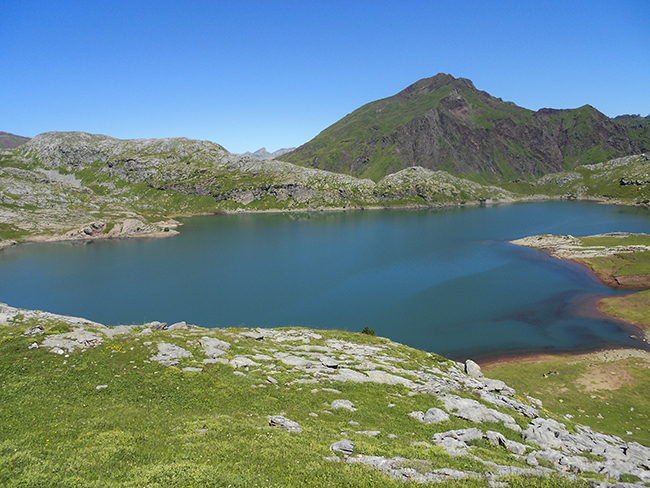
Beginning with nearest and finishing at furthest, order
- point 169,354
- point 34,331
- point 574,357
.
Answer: point 34,331 < point 169,354 < point 574,357

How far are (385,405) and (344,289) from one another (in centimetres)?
6297

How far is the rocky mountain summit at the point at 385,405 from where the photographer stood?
17.5 m

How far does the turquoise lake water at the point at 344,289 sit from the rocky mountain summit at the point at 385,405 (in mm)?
28322

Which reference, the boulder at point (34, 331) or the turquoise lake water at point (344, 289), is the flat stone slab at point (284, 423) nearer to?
the boulder at point (34, 331)

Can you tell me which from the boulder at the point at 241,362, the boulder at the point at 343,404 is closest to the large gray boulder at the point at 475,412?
the boulder at the point at 343,404

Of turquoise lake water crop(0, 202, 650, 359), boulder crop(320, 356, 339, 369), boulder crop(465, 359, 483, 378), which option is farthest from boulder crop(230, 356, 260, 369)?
turquoise lake water crop(0, 202, 650, 359)

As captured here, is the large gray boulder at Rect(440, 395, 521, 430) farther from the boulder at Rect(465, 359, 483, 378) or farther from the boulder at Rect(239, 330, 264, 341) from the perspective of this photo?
the boulder at Rect(239, 330, 264, 341)

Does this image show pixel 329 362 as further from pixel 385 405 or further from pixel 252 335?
pixel 252 335

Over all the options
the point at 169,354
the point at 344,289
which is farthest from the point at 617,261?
the point at 169,354

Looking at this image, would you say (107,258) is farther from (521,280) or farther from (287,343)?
(521,280)

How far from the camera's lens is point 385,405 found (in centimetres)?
2497

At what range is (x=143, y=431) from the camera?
17.7 m

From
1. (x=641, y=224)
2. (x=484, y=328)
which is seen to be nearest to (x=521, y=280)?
(x=484, y=328)

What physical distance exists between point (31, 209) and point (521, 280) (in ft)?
893
